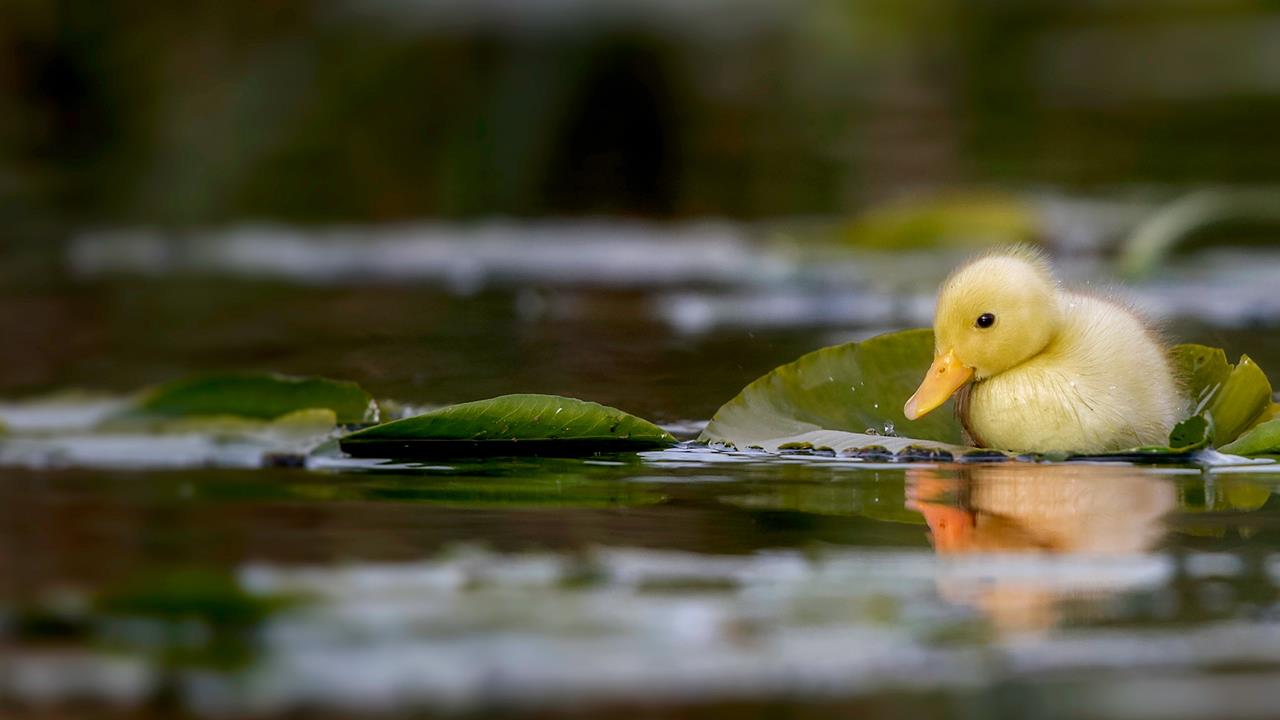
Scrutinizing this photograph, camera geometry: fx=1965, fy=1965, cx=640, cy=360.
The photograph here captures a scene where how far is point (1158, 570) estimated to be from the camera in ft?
8.14

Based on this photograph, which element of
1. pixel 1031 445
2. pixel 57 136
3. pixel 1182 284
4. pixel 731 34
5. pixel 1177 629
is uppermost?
pixel 731 34

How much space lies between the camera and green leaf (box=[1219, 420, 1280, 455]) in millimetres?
3322

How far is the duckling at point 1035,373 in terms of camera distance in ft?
10.9

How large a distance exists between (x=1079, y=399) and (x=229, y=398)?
1.60 metres

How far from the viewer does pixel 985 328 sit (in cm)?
334

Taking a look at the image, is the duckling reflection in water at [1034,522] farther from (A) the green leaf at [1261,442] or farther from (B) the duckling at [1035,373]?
(A) the green leaf at [1261,442]

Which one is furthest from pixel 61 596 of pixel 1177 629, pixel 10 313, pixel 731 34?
pixel 731 34

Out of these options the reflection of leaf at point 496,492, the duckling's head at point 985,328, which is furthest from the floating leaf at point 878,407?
the reflection of leaf at point 496,492

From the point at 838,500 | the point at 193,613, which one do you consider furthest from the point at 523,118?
the point at 193,613

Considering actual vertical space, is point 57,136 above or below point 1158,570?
above

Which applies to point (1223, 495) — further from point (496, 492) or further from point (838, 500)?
point (496, 492)

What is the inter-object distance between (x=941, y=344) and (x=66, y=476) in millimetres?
1519

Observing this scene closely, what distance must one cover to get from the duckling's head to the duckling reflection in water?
16cm

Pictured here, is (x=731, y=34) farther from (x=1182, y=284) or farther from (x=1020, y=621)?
(x=1020, y=621)
